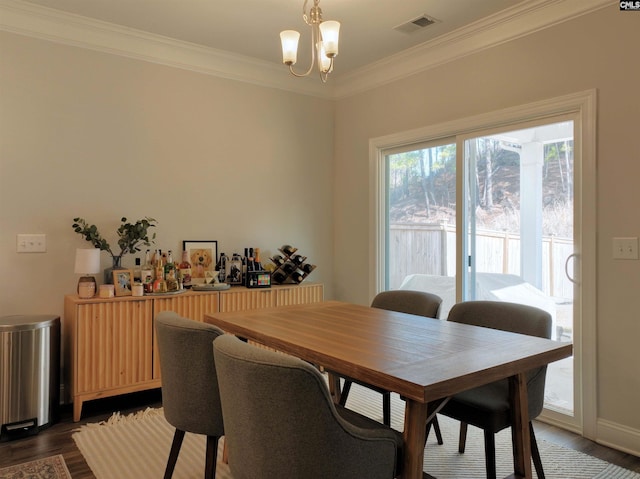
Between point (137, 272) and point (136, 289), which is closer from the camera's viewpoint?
point (136, 289)

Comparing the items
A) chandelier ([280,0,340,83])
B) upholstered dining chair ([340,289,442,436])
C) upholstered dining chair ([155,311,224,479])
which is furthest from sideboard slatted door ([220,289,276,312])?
chandelier ([280,0,340,83])

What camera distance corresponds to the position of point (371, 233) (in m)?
4.23

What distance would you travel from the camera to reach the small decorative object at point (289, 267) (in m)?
3.97

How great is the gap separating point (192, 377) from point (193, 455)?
37.3 inches

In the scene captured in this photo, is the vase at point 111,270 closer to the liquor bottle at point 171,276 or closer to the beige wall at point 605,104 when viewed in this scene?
the liquor bottle at point 171,276

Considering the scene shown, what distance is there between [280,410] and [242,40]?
10.2ft

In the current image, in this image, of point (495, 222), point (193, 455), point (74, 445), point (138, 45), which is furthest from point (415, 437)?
point (138, 45)

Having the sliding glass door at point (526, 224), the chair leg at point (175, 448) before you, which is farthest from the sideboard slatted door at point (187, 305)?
the sliding glass door at point (526, 224)

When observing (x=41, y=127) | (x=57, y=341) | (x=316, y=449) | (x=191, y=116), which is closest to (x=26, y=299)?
(x=57, y=341)

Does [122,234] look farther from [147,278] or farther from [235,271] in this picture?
[235,271]

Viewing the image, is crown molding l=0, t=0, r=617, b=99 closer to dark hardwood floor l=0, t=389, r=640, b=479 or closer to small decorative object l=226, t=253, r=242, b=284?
small decorative object l=226, t=253, r=242, b=284

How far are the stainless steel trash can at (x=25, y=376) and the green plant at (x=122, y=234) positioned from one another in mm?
602

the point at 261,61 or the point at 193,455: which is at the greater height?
the point at 261,61

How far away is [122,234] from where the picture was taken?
3309 millimetres
